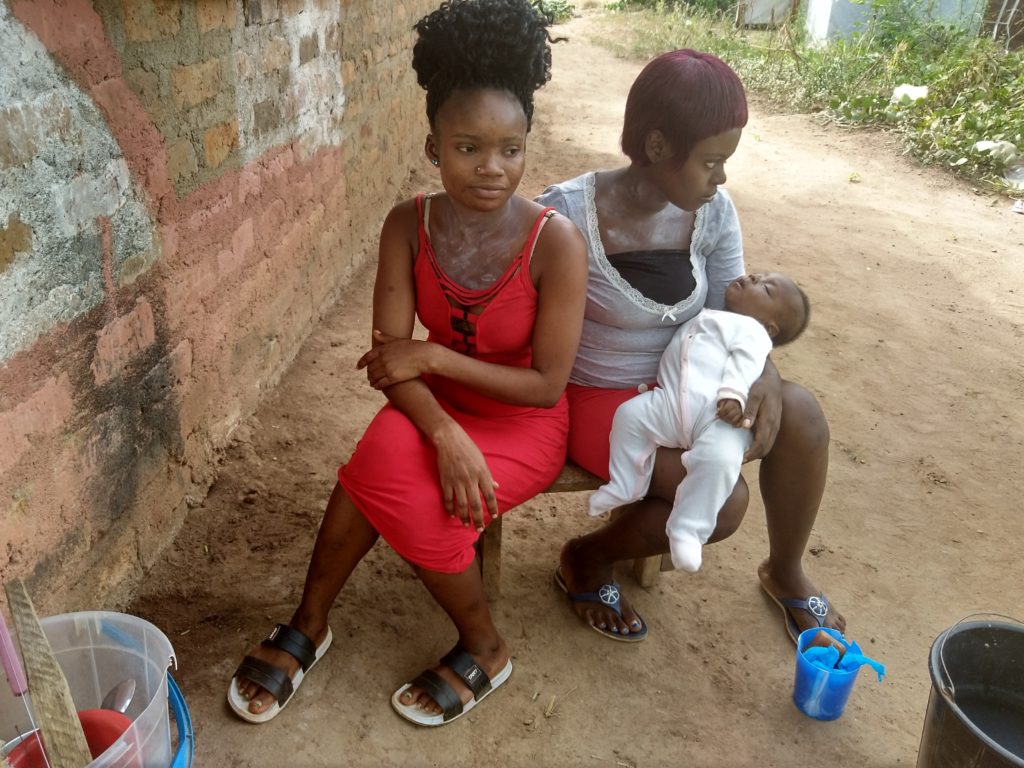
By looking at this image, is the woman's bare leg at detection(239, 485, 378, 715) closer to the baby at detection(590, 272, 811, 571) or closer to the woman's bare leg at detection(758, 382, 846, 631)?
the baby at detection(590, 272, 811, 571)

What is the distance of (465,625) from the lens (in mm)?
2146

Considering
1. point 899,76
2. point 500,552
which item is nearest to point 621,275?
point 500,552

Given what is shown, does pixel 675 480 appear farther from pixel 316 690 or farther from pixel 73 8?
pixel 73 8

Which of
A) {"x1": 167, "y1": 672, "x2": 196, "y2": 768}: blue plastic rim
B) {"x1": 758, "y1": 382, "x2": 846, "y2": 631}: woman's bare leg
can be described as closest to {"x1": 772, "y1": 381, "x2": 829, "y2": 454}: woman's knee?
{"x1": 758, "y1": 382, "x2": 846, "y2": 631}: woman's bare leg

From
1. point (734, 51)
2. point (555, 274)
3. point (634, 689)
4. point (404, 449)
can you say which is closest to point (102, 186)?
point (404, 449)

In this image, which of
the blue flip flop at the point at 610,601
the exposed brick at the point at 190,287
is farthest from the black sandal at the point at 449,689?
the exposed brick at the point at 190,287

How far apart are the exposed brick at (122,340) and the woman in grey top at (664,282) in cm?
108

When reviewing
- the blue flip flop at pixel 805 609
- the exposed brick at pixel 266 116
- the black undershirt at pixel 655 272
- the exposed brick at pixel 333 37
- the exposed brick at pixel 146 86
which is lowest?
the blue flip flop at pixel 805 609

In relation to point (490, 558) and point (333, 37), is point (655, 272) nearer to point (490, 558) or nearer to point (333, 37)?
point (490, 558)

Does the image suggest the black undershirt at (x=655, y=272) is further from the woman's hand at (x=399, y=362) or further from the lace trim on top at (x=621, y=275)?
the woman's hand at (x=399, y=362)

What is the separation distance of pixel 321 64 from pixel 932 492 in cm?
288

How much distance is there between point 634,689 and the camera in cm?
227

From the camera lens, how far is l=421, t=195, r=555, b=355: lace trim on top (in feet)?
6.67

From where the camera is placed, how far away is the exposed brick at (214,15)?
8.11 feet
